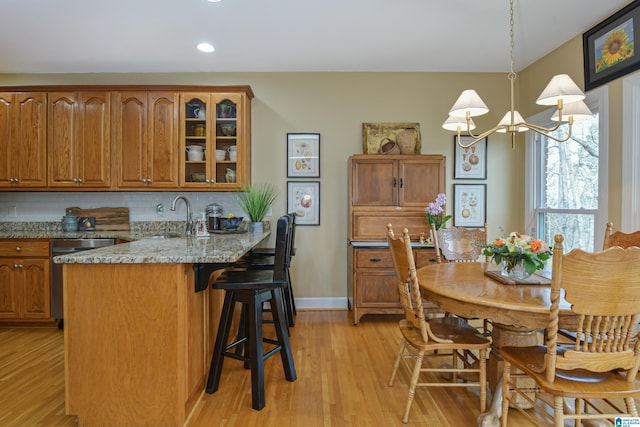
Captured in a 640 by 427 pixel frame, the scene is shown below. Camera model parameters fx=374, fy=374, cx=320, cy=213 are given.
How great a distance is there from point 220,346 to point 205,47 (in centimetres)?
271

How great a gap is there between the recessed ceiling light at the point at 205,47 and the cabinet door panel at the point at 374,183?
5.74ft

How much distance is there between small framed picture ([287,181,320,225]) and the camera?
13.6 ft

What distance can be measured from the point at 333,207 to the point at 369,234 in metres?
0.56

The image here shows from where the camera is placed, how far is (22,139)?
3.77 meters

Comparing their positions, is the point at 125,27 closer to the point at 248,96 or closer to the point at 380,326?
the point at 248,96

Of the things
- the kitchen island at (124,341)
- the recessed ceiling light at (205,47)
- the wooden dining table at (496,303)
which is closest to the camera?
the wooden dining table at (496,303)

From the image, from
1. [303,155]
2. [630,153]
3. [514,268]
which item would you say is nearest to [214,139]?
[303,155]

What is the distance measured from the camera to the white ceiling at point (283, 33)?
2.79 metres

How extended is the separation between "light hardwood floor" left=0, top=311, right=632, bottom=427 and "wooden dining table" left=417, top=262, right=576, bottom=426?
329 millimetres

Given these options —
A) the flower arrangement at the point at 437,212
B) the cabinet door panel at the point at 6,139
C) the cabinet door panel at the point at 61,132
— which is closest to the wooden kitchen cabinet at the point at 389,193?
the flower arrangement at the point at 437,212

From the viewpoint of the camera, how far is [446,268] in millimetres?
2535

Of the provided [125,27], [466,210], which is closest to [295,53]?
[125,27]

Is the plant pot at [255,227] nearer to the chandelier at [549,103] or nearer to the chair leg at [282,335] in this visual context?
the chair leg at [282,335]

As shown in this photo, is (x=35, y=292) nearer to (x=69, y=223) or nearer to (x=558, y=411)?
(x=69, y=223)
